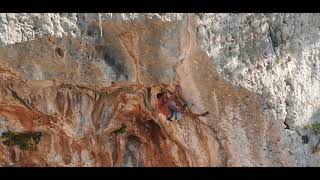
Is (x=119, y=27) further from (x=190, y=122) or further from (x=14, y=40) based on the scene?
(x=190, y=122)

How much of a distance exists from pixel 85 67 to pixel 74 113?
1.31m

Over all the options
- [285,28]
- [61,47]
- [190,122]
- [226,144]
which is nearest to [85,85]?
[61,47]

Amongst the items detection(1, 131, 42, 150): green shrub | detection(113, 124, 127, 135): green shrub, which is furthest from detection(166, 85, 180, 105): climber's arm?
detection(1, 131, 42, 150): green shrub

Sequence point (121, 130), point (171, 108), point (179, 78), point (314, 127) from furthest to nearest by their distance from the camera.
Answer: point (121, 130), point (171, 108), point (314, 127), point (179, 78)

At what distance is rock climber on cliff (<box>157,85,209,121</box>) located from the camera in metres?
7.12

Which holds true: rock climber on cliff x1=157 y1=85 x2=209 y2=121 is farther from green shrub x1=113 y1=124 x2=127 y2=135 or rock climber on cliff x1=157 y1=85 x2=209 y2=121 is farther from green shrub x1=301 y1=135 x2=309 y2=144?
green shrub x1=301 y1=135 x2=309 y2=144

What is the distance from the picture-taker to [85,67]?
6.41 m

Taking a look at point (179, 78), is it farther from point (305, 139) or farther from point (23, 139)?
point (23, 139)

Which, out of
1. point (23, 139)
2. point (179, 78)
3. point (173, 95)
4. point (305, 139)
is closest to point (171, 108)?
point (173, 95)

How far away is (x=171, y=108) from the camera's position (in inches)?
288

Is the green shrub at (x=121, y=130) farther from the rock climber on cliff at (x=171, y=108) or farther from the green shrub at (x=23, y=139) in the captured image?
the green shrub at (x=23, y=139)

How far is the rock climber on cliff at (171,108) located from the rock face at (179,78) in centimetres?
11

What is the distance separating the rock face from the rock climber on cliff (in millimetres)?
114

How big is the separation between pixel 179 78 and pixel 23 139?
350 centimetres
